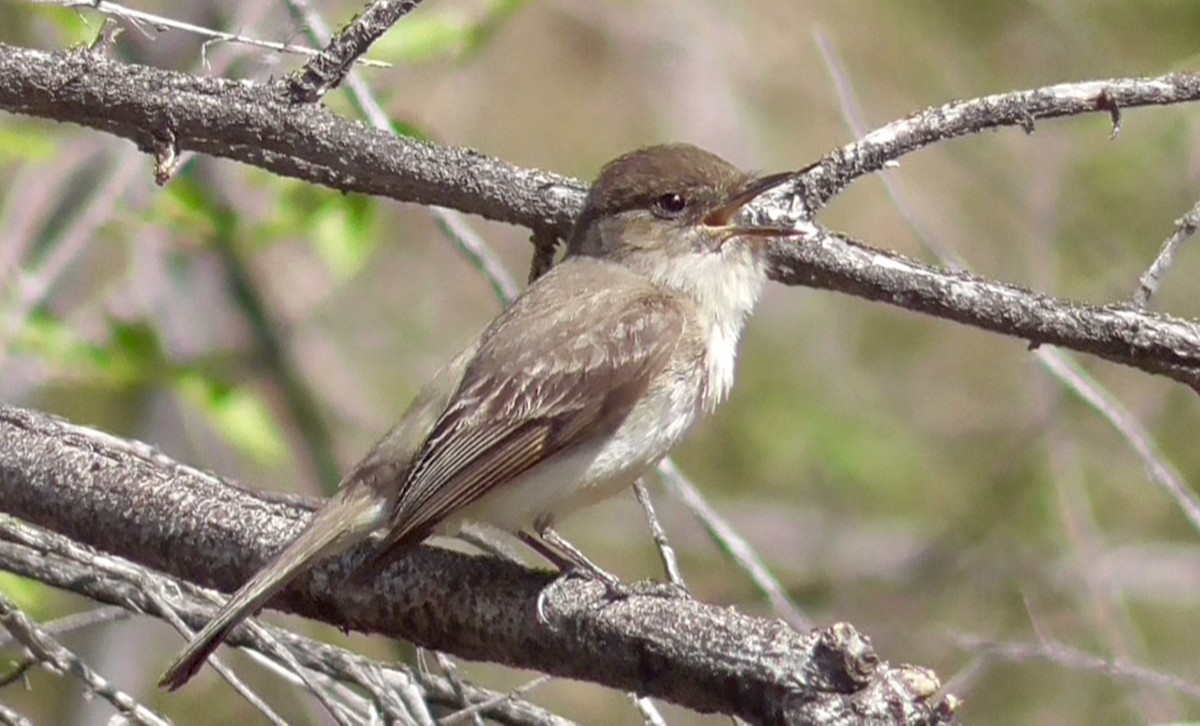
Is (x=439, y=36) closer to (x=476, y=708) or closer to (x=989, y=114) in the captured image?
(x=989, y=114)

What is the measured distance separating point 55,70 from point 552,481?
1.53 meters

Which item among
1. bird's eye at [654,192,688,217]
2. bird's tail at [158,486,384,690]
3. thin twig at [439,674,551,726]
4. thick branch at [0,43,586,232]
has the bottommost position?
thin twig at [439,674,551,726]

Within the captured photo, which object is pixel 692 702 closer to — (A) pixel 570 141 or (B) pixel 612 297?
(B) pixel 612 297

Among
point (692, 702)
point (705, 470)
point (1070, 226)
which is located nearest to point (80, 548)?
point (692, 702)

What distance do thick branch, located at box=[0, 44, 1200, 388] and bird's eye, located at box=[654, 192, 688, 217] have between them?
122cm

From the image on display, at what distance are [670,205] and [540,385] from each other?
2.93 ft

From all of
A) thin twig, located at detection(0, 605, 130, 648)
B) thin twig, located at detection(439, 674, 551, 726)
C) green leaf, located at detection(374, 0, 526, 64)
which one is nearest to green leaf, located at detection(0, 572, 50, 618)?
thin twig, located at detection(0, 605, 130, 648)

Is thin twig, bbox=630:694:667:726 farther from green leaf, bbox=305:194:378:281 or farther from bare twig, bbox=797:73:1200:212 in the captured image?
green leaf, bbox=305:194:378:281

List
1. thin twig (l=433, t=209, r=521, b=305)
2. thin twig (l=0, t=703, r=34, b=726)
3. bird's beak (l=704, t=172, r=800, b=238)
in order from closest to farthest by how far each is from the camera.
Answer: thin twig (l=0, t=703, r=34, b=726), thin twig (l=433, t=209, r=521, b=305), bird's beak (l=704, t=172, r=800, b=238)

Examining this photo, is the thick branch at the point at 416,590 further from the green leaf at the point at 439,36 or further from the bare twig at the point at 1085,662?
the green leaf at the point at 439,36

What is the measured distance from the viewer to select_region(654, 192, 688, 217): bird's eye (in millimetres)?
4887

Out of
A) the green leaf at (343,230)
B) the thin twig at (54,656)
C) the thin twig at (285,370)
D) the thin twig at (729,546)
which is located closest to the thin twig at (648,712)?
the thin twig at (729,546)

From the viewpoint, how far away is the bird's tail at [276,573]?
3.31 meters

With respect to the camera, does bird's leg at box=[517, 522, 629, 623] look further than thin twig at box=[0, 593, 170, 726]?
Yes
